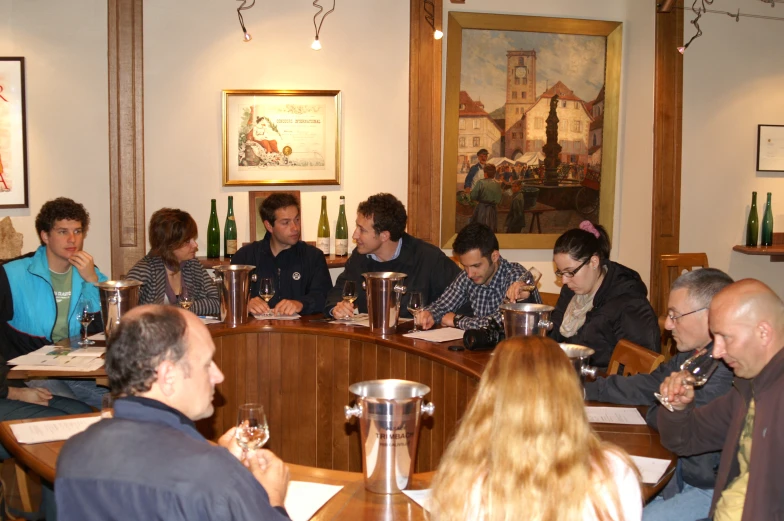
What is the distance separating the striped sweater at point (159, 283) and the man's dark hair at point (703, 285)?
2823 mm

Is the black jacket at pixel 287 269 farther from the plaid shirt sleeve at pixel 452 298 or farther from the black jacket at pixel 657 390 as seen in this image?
the black jacket at pixel 657 390

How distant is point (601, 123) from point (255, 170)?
2754 mm

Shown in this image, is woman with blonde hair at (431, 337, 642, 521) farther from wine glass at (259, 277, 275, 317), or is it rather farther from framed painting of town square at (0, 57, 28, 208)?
framed painting of town square at (0, 57, 28, 208)

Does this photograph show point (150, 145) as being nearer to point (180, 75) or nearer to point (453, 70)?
point (180, 75)

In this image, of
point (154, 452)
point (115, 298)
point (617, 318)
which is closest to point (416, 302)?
point (617, 318)

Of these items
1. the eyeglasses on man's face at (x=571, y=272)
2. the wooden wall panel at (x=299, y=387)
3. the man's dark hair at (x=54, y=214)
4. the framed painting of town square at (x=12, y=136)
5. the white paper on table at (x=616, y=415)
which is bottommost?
the wooden wall panel at (x=299, y=387)

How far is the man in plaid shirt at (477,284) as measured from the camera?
13.6 feet

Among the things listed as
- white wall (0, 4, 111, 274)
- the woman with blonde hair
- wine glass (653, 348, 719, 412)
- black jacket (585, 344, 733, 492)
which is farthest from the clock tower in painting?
the woman with blonde hair

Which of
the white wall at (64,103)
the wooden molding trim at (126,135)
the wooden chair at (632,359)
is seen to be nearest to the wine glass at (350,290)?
the wooden chair at (632,359)

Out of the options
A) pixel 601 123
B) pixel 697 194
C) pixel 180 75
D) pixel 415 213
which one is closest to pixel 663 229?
pixel 697 194

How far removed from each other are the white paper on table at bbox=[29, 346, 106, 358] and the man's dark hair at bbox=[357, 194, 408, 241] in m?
1.71

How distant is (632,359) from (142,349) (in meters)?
2.12

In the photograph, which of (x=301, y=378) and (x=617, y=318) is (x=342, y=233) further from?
(x=617, y=318)

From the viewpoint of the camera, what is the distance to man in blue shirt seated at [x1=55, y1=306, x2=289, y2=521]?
152cm
